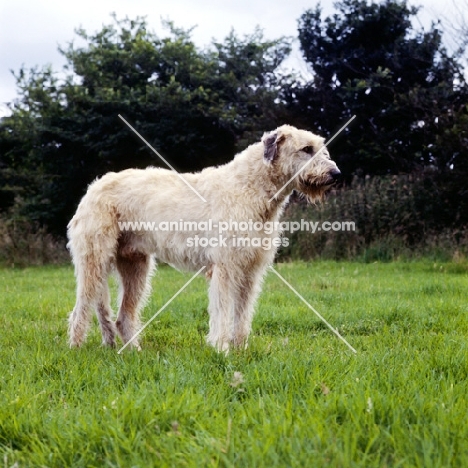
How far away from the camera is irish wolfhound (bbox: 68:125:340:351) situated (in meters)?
4.64

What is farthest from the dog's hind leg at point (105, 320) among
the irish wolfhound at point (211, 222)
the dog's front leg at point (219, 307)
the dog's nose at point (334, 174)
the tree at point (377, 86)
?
the tree at point (377, 86)

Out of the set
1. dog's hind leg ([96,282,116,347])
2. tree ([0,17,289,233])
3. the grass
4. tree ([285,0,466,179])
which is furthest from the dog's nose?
tree ([0,17,289,233])

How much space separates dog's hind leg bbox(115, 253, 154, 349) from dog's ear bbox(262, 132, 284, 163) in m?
1.67

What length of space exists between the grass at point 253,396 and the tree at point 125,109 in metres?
14.0

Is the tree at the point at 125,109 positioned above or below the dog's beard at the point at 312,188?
above

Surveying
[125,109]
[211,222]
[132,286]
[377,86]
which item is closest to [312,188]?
[211,222]

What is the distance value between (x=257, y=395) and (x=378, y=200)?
10798mm

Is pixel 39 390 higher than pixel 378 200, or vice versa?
pixel 378 200

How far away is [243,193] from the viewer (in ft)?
15.5

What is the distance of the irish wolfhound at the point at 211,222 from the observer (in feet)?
15.2

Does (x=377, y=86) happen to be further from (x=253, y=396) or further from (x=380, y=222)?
(x=253, y=396)

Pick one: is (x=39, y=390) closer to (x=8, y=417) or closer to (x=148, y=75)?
(x=8, y=417)

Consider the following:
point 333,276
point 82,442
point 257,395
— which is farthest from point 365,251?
point 82,442

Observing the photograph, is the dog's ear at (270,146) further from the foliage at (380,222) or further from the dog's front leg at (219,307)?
the foliage at (380,222)
